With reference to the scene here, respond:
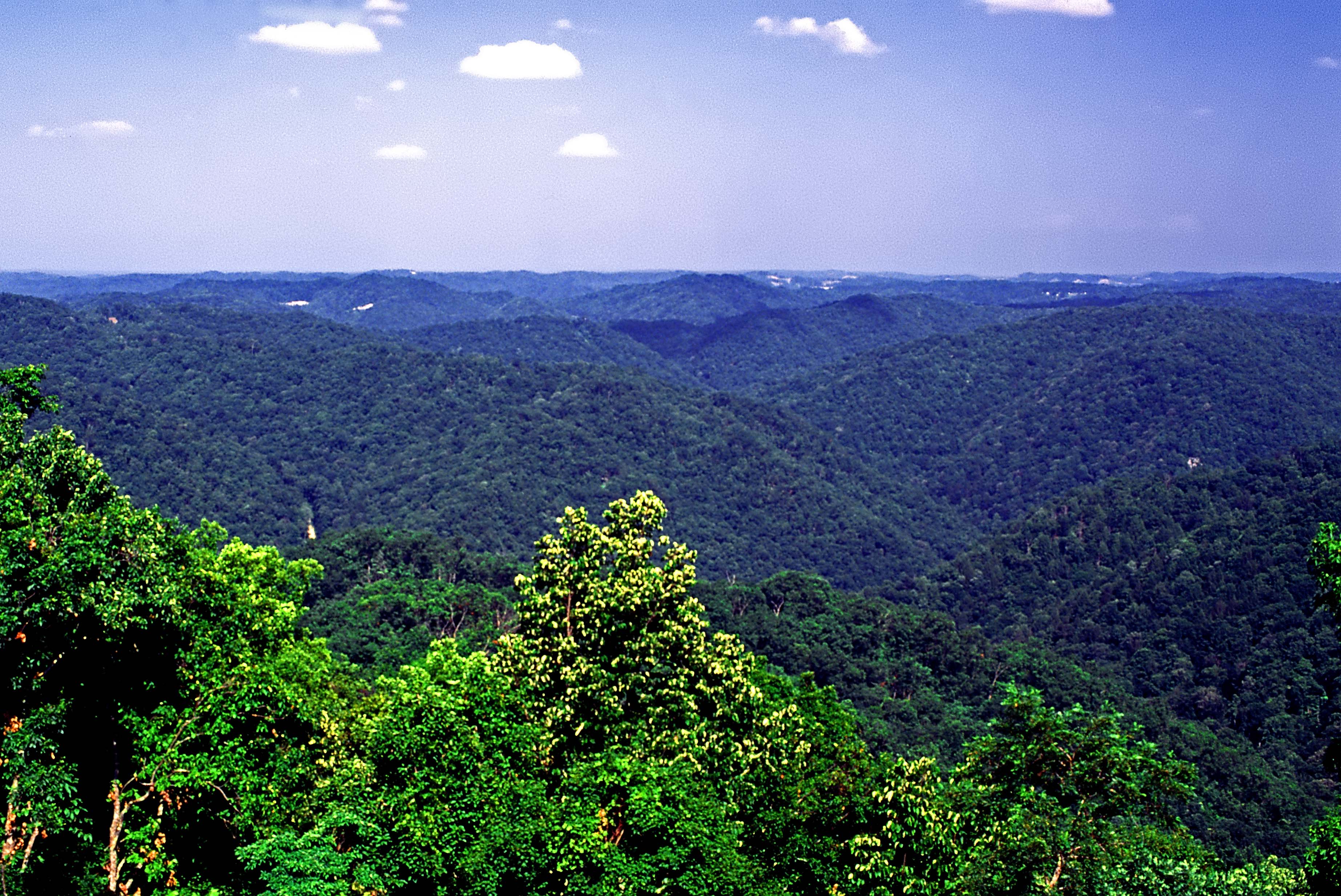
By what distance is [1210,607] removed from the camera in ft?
386

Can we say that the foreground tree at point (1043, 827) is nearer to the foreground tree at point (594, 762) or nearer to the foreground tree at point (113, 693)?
the foreground tree at point (594, 762)

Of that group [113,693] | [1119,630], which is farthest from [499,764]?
[1119,630]

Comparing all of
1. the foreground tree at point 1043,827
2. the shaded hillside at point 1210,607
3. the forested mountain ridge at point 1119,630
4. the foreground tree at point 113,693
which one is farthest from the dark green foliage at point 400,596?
the shaded hillside at point 1210,607

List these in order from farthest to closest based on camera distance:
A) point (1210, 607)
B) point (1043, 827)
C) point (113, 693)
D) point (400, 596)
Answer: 1. point (1210, 607)
2. point (400, 596)
3. point (1043, 827)
4. point (113, 693)

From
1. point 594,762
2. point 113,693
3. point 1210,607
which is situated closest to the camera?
point 113,693

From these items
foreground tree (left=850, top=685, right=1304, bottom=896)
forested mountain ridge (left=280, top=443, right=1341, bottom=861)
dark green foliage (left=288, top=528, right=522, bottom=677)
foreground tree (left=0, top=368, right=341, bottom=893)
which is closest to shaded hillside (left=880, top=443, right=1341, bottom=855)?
forested mountain ridge (left=280, top=443, right=1341, bottom=861)

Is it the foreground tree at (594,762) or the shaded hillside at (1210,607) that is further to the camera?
the shaded hillside at (1210,607)

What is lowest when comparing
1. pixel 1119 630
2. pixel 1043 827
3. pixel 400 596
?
pixel 1119 630

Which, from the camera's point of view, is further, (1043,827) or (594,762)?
(594,762)

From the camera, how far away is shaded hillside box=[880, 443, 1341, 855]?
256 ft

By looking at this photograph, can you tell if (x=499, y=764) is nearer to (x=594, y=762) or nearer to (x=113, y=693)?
(x=594, y=762)

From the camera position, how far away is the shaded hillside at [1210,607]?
7812 cm

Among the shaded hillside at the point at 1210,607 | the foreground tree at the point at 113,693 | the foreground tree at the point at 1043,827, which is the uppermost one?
the foreground tree at the point at 113,693

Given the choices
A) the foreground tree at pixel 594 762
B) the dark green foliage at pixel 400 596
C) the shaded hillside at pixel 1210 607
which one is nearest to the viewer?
the foreground tree at pixel 594 762
